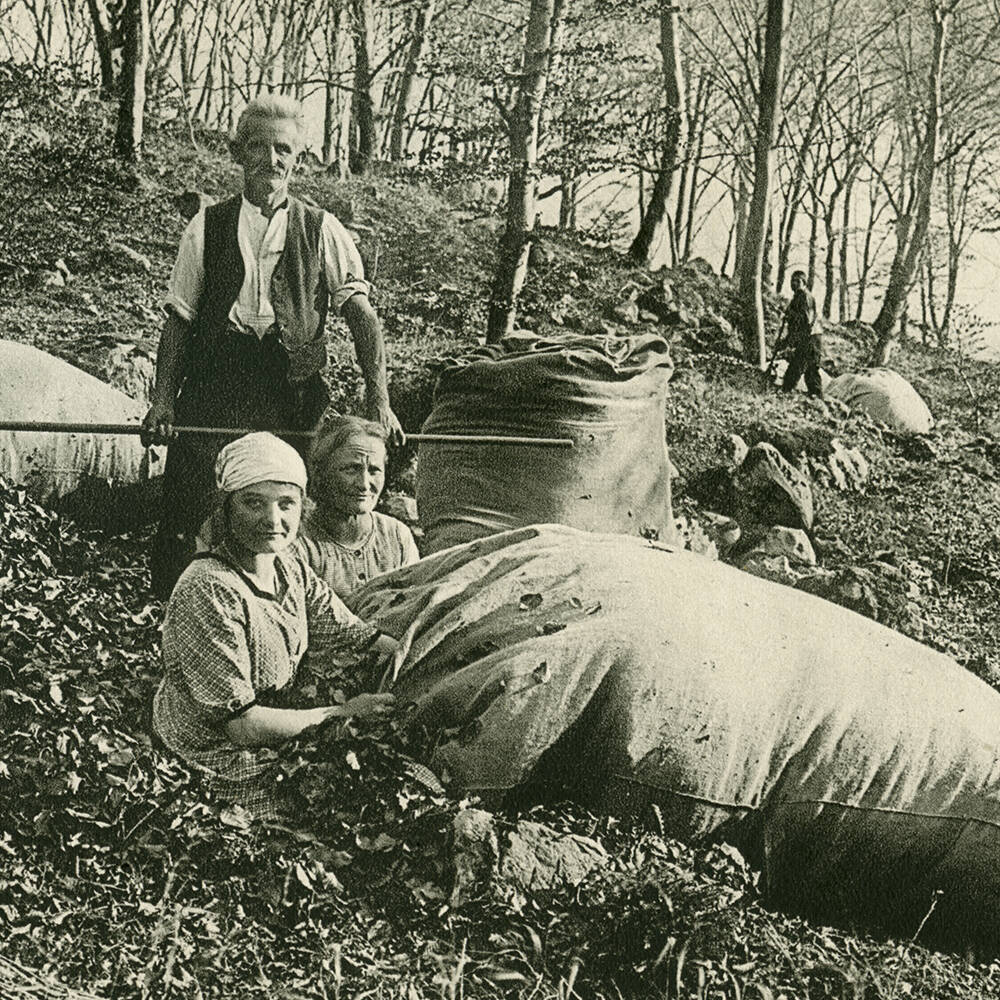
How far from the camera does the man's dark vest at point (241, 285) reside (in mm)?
3303

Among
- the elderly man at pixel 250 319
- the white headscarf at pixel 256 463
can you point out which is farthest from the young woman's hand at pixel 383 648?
the elderly man at pixel 250 319

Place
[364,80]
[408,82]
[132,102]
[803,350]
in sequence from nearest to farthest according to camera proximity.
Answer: [132,102]
[364,80]
[408,82]
[803,350]

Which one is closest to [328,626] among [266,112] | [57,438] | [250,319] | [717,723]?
[717,723]

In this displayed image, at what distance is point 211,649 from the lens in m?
2.35

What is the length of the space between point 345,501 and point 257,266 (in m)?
0.73

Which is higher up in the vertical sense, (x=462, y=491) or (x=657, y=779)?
(x=462, y=491)

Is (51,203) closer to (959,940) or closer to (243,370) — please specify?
(243,370)

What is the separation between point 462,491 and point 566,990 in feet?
7.00

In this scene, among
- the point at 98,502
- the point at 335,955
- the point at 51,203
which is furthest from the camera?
the point at 51,203

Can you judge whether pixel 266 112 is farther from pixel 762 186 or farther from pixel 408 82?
pixel 762 186

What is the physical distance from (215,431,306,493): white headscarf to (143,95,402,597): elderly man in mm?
891

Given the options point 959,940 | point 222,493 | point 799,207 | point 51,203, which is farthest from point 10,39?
point 799,207

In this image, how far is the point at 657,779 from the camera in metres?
2.48

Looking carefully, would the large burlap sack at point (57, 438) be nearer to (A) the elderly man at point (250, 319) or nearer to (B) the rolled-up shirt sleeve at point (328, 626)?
(A) the elderly man at point (250, 319)
